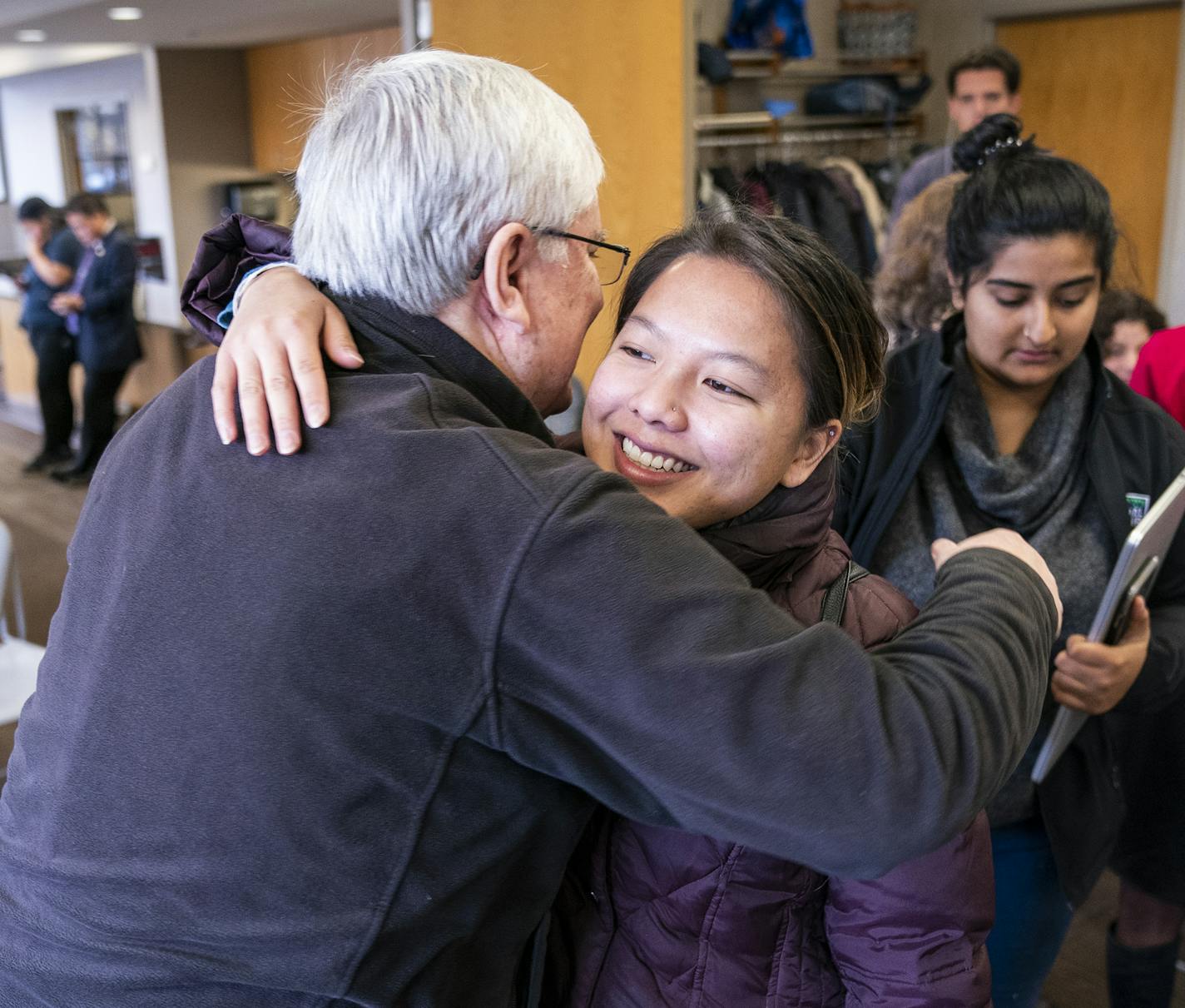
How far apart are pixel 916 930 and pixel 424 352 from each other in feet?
2.23

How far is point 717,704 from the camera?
0.81 meters

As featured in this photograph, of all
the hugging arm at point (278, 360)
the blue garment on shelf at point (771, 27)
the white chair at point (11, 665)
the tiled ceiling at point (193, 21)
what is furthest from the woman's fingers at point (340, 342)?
the tiled ceiling at point (193, 21)

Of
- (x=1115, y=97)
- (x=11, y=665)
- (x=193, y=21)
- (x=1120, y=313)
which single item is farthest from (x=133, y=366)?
(x=1120, y=313)

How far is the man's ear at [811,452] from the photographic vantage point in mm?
1227

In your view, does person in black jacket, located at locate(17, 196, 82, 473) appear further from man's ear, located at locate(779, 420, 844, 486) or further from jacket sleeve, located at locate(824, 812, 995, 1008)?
jacket sleeve, located at locate(824, 812, 995, 1008)

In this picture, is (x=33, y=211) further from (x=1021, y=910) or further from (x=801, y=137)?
(x=1021, y=910)

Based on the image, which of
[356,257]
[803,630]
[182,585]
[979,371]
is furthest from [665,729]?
[979,371]

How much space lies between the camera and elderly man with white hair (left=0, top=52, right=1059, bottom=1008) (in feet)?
2.71

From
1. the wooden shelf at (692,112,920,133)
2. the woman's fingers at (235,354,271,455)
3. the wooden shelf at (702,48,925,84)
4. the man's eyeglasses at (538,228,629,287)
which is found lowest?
the woman's fingers at (235,354,271,455)

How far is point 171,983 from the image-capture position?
3.15 ft

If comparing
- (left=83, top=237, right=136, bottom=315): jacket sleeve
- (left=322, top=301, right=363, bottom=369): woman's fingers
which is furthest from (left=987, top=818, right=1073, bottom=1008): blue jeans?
(left=83, top=237, right=136, bottom=315): jacket sleeve

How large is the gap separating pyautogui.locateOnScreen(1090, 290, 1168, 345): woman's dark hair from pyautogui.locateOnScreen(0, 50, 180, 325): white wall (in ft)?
24.2

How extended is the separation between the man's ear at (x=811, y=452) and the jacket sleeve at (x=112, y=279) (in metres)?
6.77

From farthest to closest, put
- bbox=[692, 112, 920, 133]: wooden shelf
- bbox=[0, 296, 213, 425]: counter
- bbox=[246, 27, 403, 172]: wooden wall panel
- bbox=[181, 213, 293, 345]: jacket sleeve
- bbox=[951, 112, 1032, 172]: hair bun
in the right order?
1. bbox=[0, 296, 213, 425]: counter
2. bbox=[246, 27, 403, 172]: wooden wall panel
3. bbox=[692, 112, 920, 133]: wooden shelf
4. bbox=[951, 112, 1032, 172]: hair bun
5. bbox=[181, 213, 293, 345]: jacket sleeve
